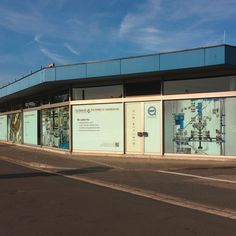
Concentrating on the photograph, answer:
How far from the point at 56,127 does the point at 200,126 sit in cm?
954

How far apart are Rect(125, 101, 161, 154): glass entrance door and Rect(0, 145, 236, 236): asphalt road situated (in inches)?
124

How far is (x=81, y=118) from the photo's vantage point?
23359mm

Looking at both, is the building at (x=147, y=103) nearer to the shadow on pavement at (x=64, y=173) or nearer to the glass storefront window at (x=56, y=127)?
the glass storefront window at (x=56, y=127)

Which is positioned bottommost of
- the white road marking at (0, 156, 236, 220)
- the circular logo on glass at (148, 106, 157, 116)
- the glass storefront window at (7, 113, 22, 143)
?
the white road marking at (0, 156, 236, 220)

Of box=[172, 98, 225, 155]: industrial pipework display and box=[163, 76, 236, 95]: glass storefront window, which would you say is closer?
box=[163, 76, 236, 95]: glass storefront window

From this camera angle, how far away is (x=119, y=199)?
10.1 meters

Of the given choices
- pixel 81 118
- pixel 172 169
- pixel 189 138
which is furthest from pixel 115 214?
pixel 81 118

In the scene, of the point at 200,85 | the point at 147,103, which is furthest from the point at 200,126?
the point at 147,103

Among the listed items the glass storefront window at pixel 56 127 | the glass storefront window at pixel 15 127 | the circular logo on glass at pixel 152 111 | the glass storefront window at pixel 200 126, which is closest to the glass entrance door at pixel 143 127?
the circular logo on glass at pixel 152 111

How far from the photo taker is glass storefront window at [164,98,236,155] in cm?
1847

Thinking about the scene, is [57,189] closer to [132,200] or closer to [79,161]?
[132,200]

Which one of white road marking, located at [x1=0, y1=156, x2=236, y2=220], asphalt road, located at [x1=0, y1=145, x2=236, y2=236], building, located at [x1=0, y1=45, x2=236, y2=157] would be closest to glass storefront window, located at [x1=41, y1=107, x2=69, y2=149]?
building, located at [x1=0, y1=45, x2=236, y2=157]

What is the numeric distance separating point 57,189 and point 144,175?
4089mm

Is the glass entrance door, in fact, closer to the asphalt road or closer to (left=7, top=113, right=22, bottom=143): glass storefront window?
the asphalt road
